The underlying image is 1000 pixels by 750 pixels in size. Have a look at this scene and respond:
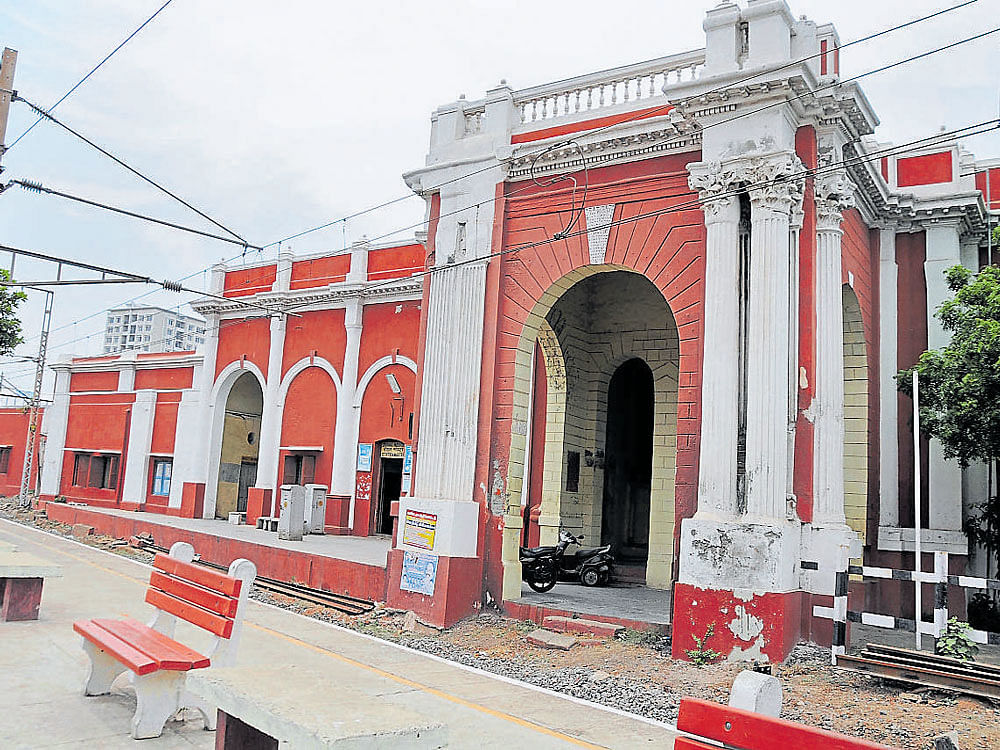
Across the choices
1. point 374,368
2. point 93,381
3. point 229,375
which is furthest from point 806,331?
point 93,381

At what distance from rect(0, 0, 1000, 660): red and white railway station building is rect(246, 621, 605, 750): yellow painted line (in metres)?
1.95

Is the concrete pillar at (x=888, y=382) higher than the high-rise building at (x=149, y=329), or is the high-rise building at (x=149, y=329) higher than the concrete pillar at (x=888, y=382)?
the high-rise building at (x=149, y=329)

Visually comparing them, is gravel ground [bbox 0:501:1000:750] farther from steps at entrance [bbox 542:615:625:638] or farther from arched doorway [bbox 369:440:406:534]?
arched doorway [bbox 369:440:406:534]

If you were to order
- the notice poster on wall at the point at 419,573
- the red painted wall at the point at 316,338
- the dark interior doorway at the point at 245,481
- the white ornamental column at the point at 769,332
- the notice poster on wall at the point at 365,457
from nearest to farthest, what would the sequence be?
the white ornamental column at the point at 769,332 → the notice poster on wall at the point at 419,573 → the notice poster on wall at the point at 365,457 → the red painted wall at the point at 316,338 → the dark interior doorway at the point at 245,481

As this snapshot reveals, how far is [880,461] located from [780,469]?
14.2 feet

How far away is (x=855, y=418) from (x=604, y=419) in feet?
14.0

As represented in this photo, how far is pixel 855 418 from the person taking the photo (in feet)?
41.0

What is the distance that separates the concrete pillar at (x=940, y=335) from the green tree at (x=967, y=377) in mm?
631

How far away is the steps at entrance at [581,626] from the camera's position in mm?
9781

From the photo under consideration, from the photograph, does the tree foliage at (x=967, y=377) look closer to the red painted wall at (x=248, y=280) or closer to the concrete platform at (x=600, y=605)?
the concrete platform at (x=600, y=605)

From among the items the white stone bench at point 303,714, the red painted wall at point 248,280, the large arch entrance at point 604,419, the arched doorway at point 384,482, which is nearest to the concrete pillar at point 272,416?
the red painted wall at point 248,280

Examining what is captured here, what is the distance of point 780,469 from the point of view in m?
9.03

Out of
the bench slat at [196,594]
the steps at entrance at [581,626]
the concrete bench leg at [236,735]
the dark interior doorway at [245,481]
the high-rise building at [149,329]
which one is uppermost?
the high-rise building at [149,329]

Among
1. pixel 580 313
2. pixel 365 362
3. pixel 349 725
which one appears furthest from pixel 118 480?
pixel 349 725
